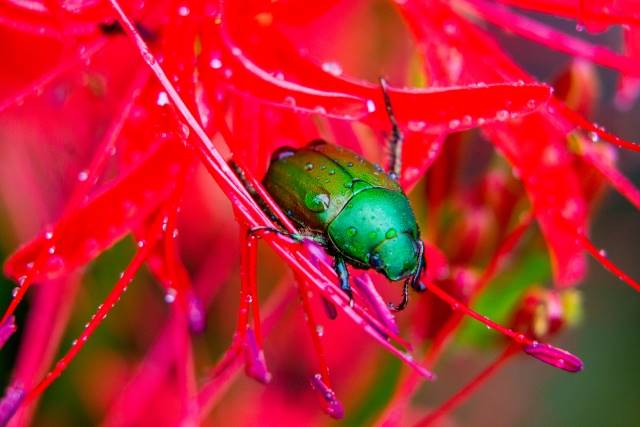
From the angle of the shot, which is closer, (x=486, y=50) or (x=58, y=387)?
(x=486, y=50)

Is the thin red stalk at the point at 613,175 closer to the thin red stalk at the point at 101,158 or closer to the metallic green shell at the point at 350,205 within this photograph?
the metallic green shell at the point at 350,205

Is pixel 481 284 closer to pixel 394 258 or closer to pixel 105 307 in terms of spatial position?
pixel 394 258

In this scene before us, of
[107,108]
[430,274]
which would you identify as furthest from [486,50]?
[107,108]

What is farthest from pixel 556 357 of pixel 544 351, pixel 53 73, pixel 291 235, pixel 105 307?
pixel 53 73

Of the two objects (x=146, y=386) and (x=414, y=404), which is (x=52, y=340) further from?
(x=414, y=404)

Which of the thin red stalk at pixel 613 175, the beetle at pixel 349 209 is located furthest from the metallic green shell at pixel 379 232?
the thin red stalk at pixel 613 175

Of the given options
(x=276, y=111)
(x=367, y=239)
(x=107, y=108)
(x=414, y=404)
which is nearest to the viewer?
(x=367, y=239)

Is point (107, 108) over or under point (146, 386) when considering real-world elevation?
over

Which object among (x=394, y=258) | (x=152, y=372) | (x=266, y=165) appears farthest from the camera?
(x=152, y=372)
